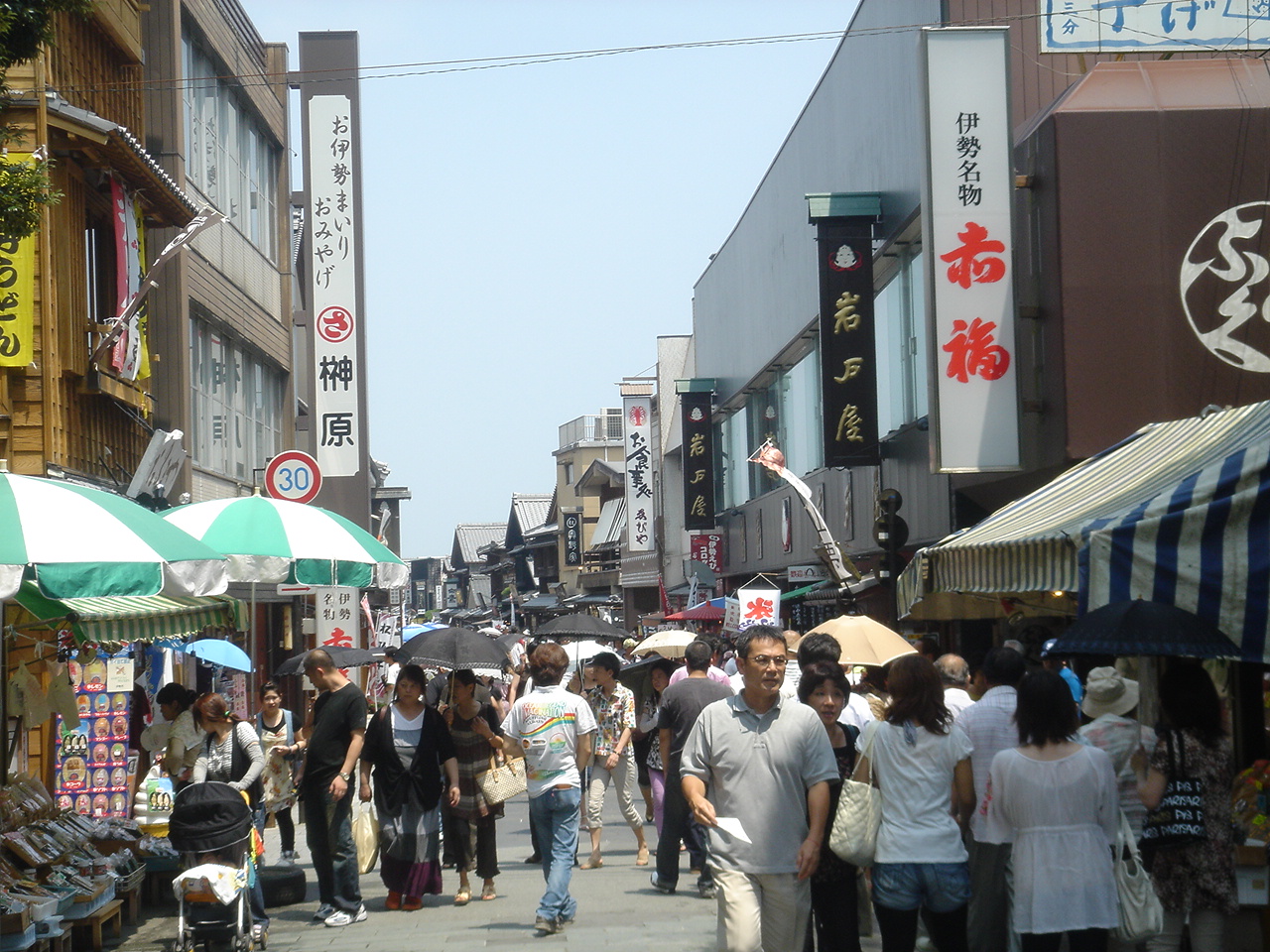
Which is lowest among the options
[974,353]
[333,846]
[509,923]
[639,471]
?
[509,923]

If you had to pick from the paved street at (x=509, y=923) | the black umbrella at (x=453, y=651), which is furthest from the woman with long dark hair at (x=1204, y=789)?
the black umbrella at (x=453, y=651)

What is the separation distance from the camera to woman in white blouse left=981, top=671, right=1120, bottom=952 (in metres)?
6.09

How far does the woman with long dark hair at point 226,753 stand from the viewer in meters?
10.0

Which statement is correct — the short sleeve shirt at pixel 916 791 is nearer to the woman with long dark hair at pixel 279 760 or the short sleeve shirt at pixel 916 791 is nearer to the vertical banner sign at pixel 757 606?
the woman with long dark hair at pixel 279 760

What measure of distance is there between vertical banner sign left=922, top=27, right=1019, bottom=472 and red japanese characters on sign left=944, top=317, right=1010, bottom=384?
0.03ft

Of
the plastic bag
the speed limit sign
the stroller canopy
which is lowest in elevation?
the plastic bag

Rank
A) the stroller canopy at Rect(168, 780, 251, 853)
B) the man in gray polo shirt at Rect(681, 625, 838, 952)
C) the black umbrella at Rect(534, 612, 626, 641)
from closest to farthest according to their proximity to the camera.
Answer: the man in gray polo shirt at Rect(681, 625, 838, 952)
the stroller canopy at Rect(168, 780, 251, 853)
the black umbrella at Rect(534, 612, 626, 641)

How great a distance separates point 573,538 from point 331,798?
61.9 metres

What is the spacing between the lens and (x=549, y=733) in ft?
33.2

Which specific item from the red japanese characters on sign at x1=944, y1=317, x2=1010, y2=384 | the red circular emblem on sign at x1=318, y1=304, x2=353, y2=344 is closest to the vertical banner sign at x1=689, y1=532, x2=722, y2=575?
the red circular emblem on sign at x1=318, y1=304, x2=353, y2=344

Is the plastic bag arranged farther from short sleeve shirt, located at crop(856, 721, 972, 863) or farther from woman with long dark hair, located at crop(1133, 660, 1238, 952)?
woman with long dark hair, located at crop(1133, 660, 1238, 952)

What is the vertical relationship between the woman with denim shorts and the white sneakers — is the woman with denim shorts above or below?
above

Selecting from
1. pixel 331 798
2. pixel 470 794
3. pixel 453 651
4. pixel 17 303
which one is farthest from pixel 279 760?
pixel 17 303

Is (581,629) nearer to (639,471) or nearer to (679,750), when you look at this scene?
(679,750)
